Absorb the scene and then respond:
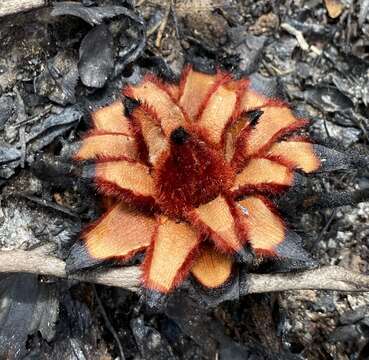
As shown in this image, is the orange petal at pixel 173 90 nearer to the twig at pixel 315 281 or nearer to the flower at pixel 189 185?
the flower at pixel 189 185

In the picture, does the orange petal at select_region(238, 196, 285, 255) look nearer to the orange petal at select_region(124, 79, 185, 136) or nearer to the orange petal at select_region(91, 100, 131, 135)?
the orange petal at select_region(124, 79, 185, 136)

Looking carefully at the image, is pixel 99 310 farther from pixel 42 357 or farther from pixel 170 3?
pixel 170 3

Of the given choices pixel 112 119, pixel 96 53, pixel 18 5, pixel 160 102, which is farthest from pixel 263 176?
pixel 18 5

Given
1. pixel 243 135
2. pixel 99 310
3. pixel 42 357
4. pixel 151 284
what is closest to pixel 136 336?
pixel 99 310

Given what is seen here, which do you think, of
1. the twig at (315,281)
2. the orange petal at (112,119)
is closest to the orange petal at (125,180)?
the orange petal at (112,119)

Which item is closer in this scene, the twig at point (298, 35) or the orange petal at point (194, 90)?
the orange petal at point (194, 90)

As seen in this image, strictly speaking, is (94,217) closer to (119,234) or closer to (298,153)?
(119,234)

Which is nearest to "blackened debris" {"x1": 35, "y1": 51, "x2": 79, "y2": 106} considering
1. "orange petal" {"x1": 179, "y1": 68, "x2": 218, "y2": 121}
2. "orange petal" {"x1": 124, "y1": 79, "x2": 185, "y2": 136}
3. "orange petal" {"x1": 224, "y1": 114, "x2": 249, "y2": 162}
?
"orange petal" {"x1": 124, "y1": 79, "x2": 185, "y2": 136}
